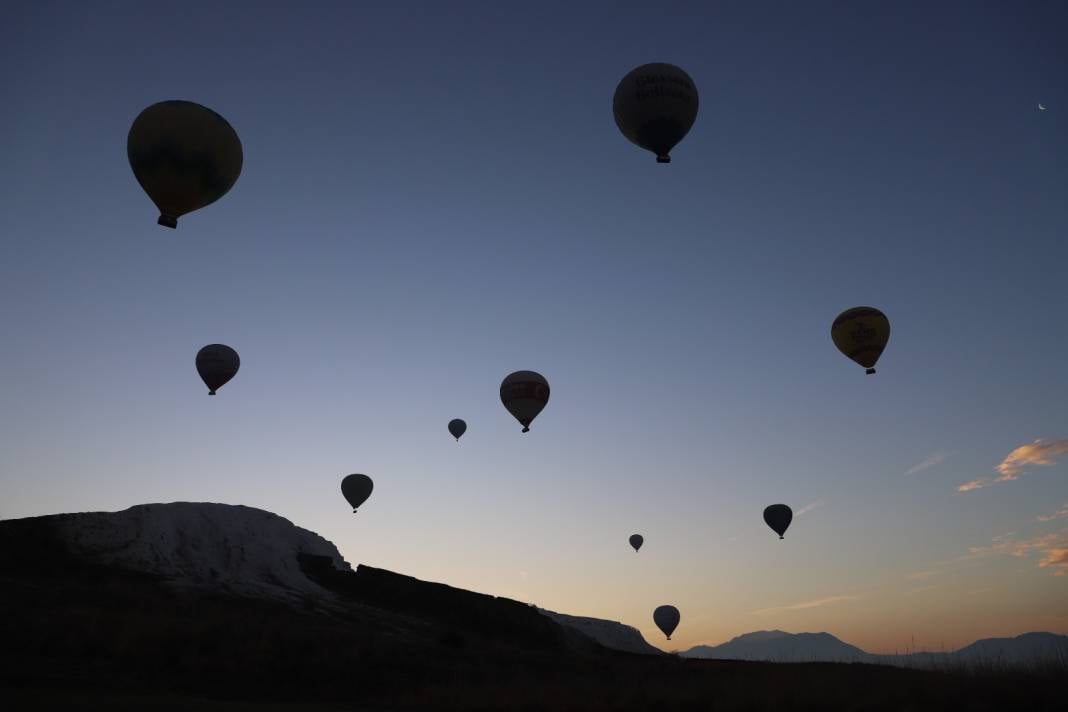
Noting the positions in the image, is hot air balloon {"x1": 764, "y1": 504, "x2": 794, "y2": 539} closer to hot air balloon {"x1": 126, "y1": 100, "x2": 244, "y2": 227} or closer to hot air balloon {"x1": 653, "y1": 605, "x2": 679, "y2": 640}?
hot air balloon {"x1": 653, "y1": 605, "x2": 679, "y2": 640}

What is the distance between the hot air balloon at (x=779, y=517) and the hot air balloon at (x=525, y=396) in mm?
19763

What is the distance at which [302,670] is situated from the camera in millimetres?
18031

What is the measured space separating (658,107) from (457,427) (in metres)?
35.6

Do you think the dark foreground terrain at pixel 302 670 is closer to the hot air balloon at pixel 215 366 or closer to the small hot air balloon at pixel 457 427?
the hot air balloon at pixel 215 366

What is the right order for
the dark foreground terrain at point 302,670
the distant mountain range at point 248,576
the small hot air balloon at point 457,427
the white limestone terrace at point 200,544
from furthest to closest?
the small hot air balloon at point 457,427 < the white limestone terrace at point 200,544 < the distant mountain range at point 248,576 < the dark foreground terrain at point 302,670

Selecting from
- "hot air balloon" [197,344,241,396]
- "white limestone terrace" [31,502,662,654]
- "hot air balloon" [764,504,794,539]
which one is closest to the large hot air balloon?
"hot air balloon" [197,344,241,396]

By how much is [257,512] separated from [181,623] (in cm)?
3105

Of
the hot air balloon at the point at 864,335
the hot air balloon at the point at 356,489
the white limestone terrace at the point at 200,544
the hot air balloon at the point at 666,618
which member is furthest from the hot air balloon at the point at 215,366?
the hot air balloon at the point at 666,618

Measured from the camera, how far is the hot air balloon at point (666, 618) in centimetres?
6078

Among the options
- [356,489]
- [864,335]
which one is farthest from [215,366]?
[864,335]

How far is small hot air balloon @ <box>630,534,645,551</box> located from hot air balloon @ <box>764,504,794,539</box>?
20.7m

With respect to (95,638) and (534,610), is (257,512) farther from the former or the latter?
(95,638)

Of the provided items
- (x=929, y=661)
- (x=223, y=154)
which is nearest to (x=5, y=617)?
(x=223, y=154)

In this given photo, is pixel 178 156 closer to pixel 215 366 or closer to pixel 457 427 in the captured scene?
pixel 215 366
